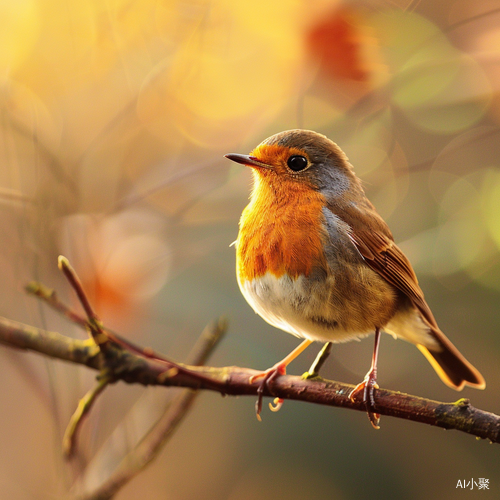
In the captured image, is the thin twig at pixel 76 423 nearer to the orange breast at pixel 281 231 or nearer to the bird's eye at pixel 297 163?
the orange breast at pixel 281 231

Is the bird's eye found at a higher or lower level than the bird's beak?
higher

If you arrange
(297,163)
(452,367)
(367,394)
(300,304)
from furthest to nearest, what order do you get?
1. (452,367)
2. (297,163)
3. (300,304)
4. (367,394)

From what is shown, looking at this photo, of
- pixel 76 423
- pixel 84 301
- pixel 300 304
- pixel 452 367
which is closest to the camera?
pixel 84 301

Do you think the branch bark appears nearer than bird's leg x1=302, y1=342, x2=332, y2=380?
Yes

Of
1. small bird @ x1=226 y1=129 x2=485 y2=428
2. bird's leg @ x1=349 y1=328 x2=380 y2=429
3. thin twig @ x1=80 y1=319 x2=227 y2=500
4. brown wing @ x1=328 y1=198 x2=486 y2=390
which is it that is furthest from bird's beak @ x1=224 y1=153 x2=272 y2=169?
bird's leg @ x1=349 y1=328 x2=380 y2=429

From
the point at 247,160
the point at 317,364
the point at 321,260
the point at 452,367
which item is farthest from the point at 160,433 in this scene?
the point at 452,367

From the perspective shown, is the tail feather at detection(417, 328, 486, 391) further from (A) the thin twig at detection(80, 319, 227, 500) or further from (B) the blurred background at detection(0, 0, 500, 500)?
(A) the thin twig at detection(80, 319, 227, 500)

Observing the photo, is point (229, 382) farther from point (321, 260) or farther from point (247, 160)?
point (247, 160)
